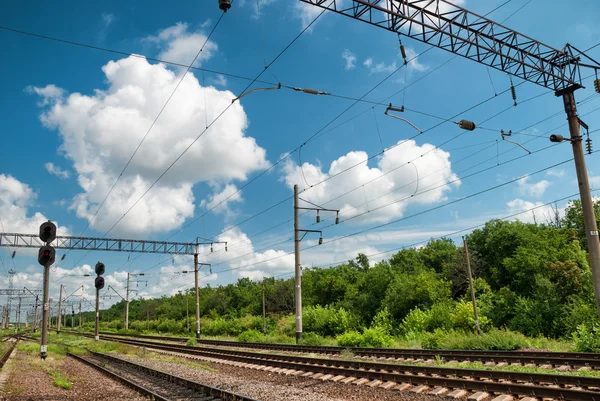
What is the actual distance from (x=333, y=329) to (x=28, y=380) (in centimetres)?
2878

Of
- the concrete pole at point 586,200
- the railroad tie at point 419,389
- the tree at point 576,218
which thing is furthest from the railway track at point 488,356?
the tree at point 576,218

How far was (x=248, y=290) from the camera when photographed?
81.6 meters

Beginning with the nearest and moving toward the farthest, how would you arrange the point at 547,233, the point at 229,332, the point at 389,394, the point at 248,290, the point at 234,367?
1. the point at 389,394
2. the point at 234,367
3. the point at 547,233
4. the point at 229,332
5. the point at 248,290

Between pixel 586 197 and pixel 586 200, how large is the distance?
112mm

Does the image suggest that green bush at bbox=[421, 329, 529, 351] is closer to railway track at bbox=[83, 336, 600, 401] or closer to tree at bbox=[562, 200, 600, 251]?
railway track at bbox=[83, 336, 600, 401]

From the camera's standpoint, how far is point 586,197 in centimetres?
1602

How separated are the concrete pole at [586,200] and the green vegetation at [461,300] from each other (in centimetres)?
446

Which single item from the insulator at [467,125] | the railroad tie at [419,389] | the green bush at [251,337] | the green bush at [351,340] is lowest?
the green bush at [251,337]

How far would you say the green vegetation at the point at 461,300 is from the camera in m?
26.1

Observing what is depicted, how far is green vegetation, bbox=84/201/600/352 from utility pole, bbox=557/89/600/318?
177 inches

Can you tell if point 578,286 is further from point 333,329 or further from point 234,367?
point 234,367

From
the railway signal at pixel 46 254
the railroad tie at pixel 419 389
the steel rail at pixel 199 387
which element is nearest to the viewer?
the steel rail at pixel 199 387

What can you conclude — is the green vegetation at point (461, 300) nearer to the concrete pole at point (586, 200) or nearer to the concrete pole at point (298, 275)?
the concrete pole at point (298, 275)

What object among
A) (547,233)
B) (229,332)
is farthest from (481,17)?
(229,332)
